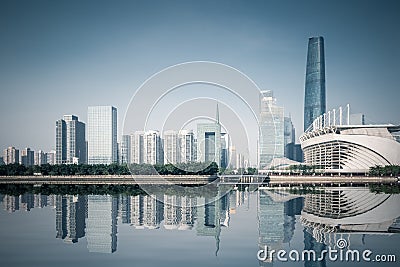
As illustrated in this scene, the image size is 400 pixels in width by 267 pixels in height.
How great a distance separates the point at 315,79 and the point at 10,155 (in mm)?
18531

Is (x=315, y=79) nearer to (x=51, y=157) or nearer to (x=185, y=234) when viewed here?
(x=51, y=157)

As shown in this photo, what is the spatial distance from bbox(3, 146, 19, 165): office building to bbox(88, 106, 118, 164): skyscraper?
3395mm

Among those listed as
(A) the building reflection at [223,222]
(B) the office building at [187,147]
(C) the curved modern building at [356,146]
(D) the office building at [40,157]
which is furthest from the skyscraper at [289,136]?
(A) the building reflection at [223,222]

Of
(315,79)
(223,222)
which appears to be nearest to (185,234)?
(223,222)

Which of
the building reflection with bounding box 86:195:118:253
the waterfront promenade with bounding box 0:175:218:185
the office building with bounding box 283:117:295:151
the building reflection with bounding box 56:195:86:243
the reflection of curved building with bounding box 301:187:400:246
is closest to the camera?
the building reflection with bounding box 86:195:118:253

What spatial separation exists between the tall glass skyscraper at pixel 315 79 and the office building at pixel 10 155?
58.3 feet

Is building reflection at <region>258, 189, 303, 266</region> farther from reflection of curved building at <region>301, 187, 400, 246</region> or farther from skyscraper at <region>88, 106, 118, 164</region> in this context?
skyscraper at <region>88, 106, 118, 164</region>

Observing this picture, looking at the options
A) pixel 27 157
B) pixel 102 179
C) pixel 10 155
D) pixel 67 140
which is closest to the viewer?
pixel 102 179

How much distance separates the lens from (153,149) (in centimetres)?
1158

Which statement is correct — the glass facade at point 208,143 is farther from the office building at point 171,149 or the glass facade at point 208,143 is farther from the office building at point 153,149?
the office building at point 153,149

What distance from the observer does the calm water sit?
2.63 meters

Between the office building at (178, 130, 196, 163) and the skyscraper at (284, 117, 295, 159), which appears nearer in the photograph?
the office building at (178, 130, 196, 163)

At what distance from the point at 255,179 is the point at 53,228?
979cm

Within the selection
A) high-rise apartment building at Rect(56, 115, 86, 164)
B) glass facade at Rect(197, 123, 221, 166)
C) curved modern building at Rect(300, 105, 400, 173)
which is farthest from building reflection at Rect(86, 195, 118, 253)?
high-rise apartment building at Rect(56, 115, 86, 164)
